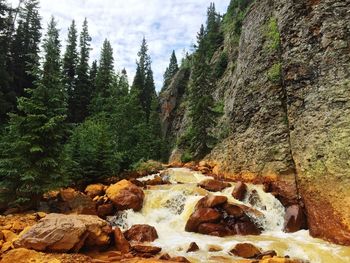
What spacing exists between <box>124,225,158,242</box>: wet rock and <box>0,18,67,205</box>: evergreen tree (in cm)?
427

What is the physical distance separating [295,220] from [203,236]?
464 cm

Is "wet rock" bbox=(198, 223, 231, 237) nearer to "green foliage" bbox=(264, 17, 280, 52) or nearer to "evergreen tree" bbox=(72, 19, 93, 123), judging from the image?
"green foliage" bbox=(264, 17, 280, 52)

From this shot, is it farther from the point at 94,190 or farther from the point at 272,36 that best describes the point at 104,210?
the point at 272,36

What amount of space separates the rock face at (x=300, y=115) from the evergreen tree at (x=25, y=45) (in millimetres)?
22489

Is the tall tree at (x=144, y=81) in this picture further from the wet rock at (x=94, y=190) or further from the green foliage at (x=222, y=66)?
the wet rock at (x=94, y=190)

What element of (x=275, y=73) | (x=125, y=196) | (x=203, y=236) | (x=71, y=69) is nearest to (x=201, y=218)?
(x=203, y=236)

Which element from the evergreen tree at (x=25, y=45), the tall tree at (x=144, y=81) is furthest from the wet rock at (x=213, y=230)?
the tall tree at (x=144, y=81)

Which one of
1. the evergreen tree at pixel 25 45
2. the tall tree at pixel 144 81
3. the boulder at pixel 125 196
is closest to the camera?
the boulder at pixel 125 196

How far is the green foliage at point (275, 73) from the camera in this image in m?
22.6

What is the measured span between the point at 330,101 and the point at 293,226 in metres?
6.12

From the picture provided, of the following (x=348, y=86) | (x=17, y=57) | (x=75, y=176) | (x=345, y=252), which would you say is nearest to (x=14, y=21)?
(x=17, y=57)

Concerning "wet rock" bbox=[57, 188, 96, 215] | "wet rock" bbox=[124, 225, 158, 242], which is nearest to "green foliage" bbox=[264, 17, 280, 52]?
"wet rock" bbox=[124, 225, 158, 242]

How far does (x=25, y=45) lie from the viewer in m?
43.7

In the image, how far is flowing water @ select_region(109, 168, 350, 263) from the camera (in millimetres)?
12359
